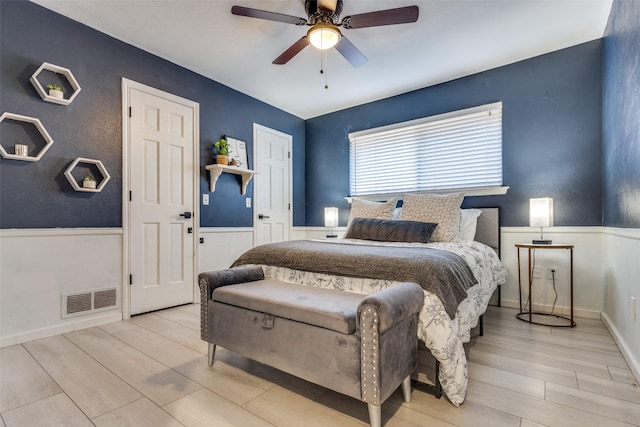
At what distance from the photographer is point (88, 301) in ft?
8.59

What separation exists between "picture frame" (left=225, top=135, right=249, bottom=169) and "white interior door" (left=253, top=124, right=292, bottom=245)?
0.57 ft

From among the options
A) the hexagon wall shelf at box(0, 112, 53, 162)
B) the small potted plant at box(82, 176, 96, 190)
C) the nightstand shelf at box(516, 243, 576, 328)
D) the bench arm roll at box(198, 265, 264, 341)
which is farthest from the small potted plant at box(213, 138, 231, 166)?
Result: the nightstand shelf at box(516, 243, 576, 328)

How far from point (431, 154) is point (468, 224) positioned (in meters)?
1.07

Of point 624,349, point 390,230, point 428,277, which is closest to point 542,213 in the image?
point 624,349

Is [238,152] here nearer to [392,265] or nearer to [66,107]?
[66,107]

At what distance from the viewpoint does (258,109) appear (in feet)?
13.9

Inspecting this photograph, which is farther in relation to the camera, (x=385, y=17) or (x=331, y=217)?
(x=331, y=217)

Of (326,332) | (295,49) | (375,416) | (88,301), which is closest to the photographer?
(375,416)

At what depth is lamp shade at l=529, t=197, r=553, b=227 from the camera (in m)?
2.73

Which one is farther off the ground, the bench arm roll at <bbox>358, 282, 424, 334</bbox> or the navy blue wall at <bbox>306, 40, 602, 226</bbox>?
the navy blue wall at <bbox>306, 40, 602, 226</bbox>

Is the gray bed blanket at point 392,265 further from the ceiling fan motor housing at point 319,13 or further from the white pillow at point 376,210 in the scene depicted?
the ceiling fan motor housing at point 319,13

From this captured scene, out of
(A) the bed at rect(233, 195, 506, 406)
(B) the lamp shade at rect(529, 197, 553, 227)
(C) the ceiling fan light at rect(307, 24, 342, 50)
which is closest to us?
(A) the bed at rect(233, 195, 506, 406)

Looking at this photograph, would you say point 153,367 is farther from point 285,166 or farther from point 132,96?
point 285,166

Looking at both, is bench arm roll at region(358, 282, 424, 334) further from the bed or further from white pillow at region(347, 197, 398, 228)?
white pillow at region(347, 197, 398, 228)
